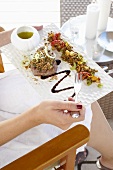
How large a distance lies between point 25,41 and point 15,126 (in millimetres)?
387

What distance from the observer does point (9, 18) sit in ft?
7.78

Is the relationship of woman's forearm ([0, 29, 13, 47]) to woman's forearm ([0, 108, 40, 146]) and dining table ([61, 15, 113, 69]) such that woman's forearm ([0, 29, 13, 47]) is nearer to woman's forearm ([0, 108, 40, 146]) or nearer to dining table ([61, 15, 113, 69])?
dining table ([61, 15, 113, 69])

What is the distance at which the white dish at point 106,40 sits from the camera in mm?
1333

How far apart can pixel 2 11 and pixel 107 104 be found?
1.31 metres

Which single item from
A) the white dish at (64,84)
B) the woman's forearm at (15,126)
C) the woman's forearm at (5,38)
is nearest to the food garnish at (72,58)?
the white dish at (64,84)

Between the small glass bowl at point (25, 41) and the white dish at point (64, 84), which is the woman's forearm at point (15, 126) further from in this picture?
the small glass bowl at point (25, 41)

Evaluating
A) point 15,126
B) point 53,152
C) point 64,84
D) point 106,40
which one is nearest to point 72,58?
point 64,84

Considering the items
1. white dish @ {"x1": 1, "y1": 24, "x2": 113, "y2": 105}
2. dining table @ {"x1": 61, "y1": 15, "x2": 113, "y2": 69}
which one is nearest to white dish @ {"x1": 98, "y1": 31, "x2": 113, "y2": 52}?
dining table @ {"x1": 61, "y1": 15, "x2": 113, "y2": 69}

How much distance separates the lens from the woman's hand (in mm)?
898

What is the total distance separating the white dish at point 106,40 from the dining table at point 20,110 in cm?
7

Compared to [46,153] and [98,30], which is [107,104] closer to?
[98,30]

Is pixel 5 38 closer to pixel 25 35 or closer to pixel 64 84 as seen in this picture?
pixel 25 35

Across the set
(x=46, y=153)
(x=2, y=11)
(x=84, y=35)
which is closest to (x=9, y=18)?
(x=2, y=11)


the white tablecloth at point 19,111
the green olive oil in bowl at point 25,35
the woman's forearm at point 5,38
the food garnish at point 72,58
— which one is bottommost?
the white tablecloth at point 19,111
